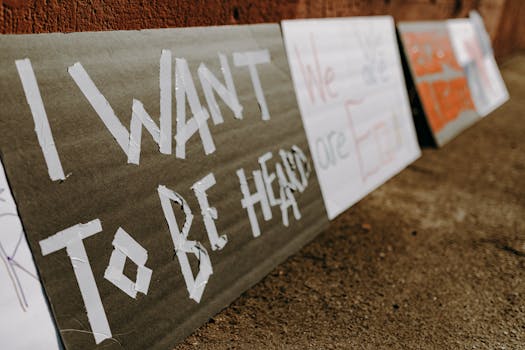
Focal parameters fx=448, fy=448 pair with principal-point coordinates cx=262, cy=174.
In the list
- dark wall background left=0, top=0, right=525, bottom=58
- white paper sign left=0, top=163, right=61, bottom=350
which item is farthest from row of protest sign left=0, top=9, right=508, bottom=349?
dark wall background left=0, top=0, right=525, bottom=58

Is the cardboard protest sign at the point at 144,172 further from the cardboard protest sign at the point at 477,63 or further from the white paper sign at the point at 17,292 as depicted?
the cardboard protest sign at the point at 477,63

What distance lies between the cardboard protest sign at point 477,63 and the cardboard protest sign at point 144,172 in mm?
3186

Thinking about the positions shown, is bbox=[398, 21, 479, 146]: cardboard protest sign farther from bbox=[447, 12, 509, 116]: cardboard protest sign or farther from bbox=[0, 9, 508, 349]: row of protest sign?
bbox=[0, 9, 508, 349]: row of protest sign

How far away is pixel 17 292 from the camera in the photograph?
3.53ft

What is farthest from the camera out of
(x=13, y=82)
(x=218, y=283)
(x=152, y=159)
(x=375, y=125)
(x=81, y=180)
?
(x=375, y=125)

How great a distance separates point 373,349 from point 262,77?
1.15 metres

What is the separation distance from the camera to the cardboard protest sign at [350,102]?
7.30ft

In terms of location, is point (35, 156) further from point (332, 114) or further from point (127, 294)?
point (332, 114)

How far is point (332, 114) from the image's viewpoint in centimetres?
238

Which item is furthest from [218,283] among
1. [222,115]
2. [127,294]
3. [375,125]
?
[375,125]

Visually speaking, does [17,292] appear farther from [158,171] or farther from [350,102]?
[350,102]

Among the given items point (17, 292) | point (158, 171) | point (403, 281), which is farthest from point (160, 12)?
point (403, 281)

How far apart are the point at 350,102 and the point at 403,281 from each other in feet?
3.68

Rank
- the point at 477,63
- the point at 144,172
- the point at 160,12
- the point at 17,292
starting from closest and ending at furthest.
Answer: the point at 17,292, the point at 144,172, the point at 160,12, the point at 477,63
